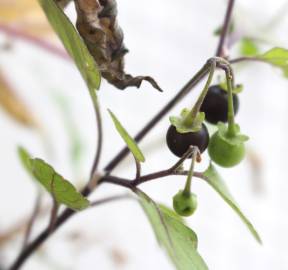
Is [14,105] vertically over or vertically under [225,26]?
under

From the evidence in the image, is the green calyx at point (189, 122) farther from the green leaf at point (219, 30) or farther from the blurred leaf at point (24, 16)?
the blurred leaf at point (24, 16)

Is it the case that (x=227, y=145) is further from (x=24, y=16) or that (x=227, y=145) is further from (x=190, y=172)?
(x=24, y=16)

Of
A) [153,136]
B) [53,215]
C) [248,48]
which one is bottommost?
[153,136]

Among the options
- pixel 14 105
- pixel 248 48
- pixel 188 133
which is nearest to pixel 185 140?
pixel 188 133

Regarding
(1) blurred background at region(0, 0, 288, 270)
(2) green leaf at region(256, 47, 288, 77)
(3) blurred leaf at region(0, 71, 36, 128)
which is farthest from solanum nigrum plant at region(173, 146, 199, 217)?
(1) blurred background at region(0, 0, 288, 270)

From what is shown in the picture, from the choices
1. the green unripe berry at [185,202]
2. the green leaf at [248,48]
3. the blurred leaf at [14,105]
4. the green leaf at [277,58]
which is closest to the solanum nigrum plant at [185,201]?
the green unripe berry at [185,202]

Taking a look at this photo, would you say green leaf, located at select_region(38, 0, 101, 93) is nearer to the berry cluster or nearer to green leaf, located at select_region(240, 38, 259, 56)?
the berry cluster

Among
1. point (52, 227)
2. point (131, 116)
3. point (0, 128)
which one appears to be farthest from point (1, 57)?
point (52, 227)

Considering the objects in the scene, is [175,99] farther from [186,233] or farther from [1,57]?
[1,57]
